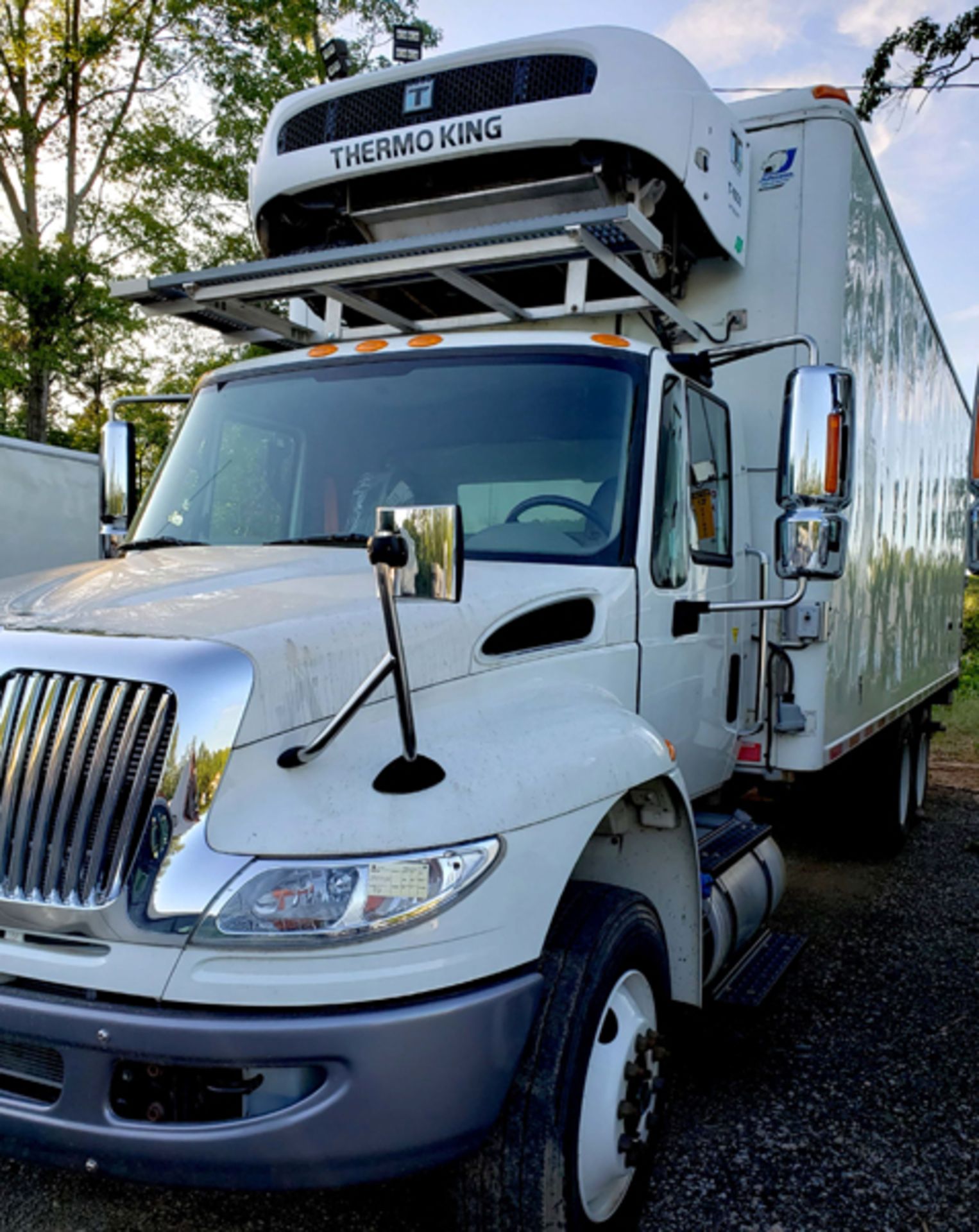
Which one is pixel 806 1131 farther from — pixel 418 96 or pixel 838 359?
pixel 418 96

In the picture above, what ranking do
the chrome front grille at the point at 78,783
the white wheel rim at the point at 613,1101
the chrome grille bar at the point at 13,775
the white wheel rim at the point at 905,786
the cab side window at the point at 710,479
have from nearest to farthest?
the chrome front grille at the point at 78,783 → the chrome grille bar at the point at 13,775 → the white wheel rim at the point at 613,1101 → the cab side window at the point at 710,479 → the white wheel rim at the point at 905,786

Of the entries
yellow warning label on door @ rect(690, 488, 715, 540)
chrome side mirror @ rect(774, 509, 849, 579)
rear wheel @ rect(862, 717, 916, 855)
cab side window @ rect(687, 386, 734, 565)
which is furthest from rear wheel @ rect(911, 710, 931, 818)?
chrome side mirror @ rect(774, 509, 849, 579)

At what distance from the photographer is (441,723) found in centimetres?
246

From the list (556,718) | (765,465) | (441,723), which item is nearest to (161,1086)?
(441,723)

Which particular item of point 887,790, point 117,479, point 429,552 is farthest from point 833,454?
point 887,790

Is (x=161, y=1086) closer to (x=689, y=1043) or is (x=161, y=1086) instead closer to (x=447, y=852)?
(x=447, y=852)

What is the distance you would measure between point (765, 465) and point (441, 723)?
8.46 ft

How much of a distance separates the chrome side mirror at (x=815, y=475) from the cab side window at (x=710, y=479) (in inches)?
17.6

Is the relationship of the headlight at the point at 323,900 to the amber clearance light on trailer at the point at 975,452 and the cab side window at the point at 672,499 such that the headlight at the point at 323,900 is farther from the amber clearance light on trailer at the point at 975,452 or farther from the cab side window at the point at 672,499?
the amber clearance light on trailer at the point at 975,452

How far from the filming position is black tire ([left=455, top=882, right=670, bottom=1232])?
2.33 meters

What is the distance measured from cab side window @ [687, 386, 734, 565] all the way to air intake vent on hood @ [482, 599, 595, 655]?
805 mm

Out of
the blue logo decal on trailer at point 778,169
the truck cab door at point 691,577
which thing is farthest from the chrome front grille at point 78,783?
the blue logo decal on trailer at point 778,169

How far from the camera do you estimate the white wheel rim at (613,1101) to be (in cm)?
259

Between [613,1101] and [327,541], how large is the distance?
5.81 ft
